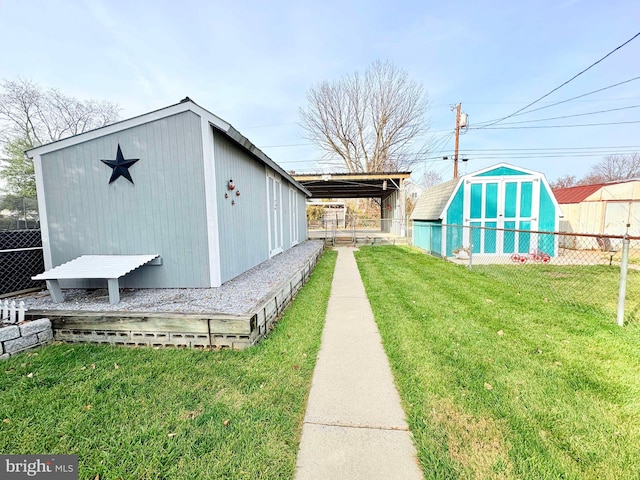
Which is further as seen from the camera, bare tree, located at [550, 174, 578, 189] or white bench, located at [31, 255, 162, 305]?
bare tree, located at [550, 174, 578, 189]

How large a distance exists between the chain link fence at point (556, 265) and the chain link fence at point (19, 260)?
8.42 meters

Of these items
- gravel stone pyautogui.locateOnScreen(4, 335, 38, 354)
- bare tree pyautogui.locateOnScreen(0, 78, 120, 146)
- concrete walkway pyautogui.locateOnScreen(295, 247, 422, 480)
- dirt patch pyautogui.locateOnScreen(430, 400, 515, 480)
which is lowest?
concrete walkway pyautogui.locateOnScreen(295, 247, 422, 480)

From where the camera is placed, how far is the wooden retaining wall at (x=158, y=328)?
9.88ft

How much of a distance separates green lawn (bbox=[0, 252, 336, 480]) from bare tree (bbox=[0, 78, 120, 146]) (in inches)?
932

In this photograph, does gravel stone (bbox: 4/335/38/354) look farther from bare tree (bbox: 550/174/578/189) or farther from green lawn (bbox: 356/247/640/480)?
bare tree (bbox: 550/174/578/189)

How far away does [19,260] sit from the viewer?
4.61 metres

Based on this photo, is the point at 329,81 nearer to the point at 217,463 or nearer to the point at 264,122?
the point at 264,122

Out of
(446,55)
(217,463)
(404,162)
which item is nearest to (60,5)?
(217,463)

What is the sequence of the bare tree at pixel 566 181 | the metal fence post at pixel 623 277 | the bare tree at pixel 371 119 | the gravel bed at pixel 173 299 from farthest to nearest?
the bare tree at pixel 566 181 → the bare tree at pixel 371 119 → the gravel bed at pixel 173 299 → the metal fence post at pixel 623 277

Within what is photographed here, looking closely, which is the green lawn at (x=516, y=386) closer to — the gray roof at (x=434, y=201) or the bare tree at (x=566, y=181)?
the gray roof at (x=434, y=201)

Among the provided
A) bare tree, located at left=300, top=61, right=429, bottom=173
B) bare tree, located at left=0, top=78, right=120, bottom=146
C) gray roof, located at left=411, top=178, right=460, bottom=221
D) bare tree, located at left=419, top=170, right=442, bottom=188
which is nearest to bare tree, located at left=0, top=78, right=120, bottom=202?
bare tree, located at left=0, top=78, right=120, bottom=146

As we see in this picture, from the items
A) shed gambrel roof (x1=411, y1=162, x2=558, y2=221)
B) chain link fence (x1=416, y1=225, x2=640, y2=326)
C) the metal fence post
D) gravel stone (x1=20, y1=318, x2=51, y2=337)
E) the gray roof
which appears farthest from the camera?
the gray roof

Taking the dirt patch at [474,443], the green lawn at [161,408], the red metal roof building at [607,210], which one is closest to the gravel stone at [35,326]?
the green lawn at [161,408]

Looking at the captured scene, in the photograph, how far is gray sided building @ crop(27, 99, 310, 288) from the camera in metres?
4.40
